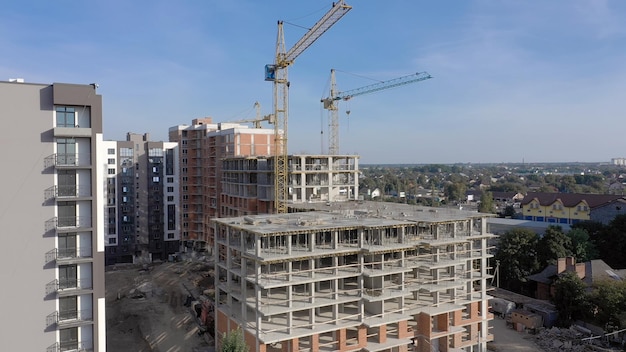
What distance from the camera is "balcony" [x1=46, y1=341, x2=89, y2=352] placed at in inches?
693

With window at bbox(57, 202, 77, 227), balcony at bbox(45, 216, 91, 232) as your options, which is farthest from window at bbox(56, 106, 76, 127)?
balcony at bbox(45, 216, 91, 232)

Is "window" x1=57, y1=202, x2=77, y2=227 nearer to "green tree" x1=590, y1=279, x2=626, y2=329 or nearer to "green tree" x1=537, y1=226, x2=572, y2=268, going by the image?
"green tree" x1=590, y1=279, x2=626, y2=329

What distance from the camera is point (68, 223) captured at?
18031 mm

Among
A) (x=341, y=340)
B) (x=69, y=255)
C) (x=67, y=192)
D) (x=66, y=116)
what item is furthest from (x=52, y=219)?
(x=341, y=340)

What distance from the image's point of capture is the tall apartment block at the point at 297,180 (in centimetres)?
3972

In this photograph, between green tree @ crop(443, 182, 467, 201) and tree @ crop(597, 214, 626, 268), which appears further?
green tree @ crop(443, 182, 467, 201)

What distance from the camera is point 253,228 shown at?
876 inches

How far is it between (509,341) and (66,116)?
2969cm

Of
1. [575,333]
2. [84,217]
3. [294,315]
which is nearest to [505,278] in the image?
[575,333]

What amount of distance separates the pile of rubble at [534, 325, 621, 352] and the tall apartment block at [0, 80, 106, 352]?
27.1m

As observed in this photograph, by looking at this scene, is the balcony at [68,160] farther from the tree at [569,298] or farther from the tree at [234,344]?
the tree at [569,298]

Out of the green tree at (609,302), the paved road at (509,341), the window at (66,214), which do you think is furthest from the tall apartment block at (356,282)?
the green tree at (609,302)

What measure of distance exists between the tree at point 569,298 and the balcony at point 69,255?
3093cm

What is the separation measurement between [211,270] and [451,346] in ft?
96.4
